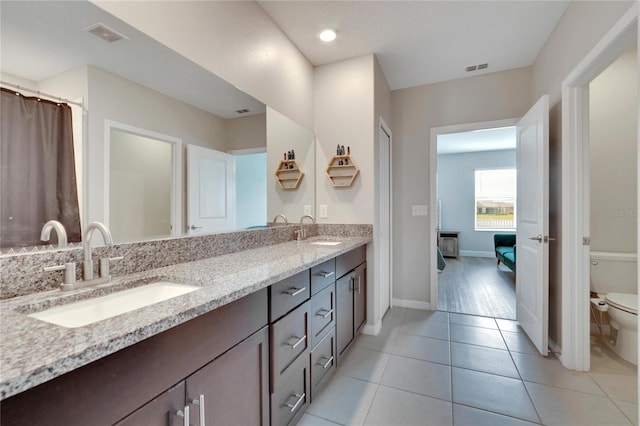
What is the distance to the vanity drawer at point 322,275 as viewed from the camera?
1.55 meters

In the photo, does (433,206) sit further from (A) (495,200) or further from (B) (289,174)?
(A) (495,200)

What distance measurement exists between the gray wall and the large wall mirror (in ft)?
19.6

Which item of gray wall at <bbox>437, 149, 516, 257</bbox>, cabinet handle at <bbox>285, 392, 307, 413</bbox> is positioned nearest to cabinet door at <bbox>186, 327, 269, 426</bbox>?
cabinet handle at <bbox>285, 392, 307, 413</bbox>

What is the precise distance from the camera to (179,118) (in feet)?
4.75

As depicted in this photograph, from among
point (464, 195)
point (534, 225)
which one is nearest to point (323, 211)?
point (534, 225)

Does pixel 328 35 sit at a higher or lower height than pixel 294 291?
higher

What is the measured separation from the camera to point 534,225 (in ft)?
7.41

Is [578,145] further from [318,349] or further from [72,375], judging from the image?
[72,375]

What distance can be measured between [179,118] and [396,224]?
2.51 metres

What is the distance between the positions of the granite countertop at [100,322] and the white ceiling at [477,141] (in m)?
4.52

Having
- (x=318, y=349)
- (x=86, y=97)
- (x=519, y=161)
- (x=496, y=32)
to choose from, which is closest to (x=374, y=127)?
(x=496, y=32)

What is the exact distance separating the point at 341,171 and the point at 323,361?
1.57 m

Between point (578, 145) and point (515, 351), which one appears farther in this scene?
point (515, 351)

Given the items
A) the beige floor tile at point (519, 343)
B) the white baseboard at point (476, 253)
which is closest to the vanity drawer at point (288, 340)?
the beige floor tile at point (519, 343)
